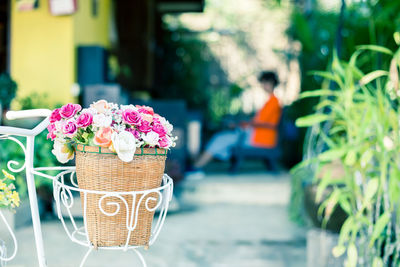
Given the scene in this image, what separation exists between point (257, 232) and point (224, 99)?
16.2 feet

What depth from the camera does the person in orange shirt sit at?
5.28 m

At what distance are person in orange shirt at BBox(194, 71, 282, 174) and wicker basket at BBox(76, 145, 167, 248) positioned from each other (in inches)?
156

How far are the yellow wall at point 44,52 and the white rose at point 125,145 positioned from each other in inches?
108

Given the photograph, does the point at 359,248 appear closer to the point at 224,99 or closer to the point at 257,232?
the point at 257,232

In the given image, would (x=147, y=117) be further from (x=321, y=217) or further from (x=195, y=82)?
(x=195, y=82)

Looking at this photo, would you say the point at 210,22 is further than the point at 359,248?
Yes

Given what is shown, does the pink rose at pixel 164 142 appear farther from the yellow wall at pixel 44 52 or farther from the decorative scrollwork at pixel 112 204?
the yellow wall at pixel 44 52

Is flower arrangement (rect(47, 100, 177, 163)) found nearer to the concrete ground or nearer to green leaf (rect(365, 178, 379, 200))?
green leaf (rect(365, 178, 379, 200))

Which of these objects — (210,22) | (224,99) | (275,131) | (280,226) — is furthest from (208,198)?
(210,22)

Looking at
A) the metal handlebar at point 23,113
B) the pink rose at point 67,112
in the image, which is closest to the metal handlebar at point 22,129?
the metal handlebar at point 23,113

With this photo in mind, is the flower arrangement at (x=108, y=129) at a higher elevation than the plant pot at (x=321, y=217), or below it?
higher

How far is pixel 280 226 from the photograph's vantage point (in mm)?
3338

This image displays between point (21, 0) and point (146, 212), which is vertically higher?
point (21, 0)

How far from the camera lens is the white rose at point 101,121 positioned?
4.26 feet
